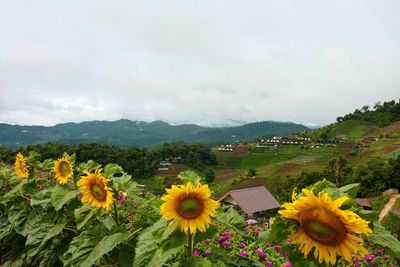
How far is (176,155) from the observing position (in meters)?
107

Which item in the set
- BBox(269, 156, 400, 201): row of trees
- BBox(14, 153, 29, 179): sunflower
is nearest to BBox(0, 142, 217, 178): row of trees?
BBox(269, 156, 400, 201): row of trees

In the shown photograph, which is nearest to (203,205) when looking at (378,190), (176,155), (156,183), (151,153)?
(378,190)

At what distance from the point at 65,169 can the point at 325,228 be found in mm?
3474

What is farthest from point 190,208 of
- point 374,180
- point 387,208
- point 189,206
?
point 374,180

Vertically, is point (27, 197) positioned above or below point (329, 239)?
below

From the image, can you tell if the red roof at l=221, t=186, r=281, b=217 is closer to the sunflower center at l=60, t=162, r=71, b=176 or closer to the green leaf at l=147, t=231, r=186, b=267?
the sunflower center at l=60, t=162, r=71, b=176

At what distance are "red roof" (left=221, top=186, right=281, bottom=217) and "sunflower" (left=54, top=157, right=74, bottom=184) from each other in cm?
1481

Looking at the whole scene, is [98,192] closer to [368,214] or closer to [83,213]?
[83,213]

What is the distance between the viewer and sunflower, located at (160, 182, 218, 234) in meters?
2.18

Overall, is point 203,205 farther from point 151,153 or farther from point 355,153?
point 151,153

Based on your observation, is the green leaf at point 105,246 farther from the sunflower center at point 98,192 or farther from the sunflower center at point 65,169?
the sunflower center at point 65,169

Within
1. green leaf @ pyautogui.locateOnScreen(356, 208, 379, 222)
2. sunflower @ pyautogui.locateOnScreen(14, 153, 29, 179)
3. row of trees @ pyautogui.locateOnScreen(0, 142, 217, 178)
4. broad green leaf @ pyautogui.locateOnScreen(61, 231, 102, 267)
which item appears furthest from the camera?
row of trees @ pyautogui.locateOnScreen(0, 142, 217, 178)

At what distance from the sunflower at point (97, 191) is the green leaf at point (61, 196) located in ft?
1.83

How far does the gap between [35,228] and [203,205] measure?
8.60 ft
